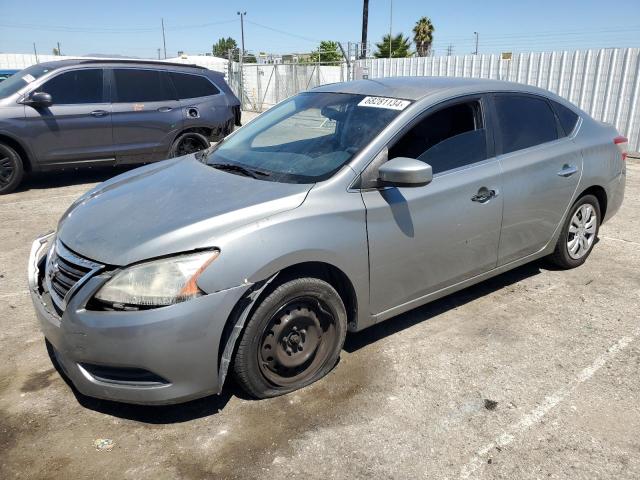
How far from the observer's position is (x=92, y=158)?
7.86 m

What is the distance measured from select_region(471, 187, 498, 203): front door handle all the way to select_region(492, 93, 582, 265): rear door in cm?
14

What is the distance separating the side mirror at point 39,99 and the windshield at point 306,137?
14.7 feet

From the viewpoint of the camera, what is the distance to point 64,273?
2750 mm

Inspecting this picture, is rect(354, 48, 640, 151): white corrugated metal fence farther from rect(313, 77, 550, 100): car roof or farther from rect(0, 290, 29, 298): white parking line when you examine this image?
rect(0, 290, 29, 298): white parking line

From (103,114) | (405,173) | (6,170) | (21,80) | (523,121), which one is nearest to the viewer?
(405,173)

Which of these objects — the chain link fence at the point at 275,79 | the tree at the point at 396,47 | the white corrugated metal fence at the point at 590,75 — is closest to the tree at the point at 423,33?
the tree at the point at 396,47

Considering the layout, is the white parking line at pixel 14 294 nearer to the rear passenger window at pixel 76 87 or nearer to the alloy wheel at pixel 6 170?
the alloy wheel at pixel 6 170

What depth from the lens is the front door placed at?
317cm

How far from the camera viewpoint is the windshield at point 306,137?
3.23 meters

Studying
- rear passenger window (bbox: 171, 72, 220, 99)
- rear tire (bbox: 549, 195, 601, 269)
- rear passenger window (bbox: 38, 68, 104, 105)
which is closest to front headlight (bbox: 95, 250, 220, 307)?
rear tire (bbox: 549, 195, 601, 269)

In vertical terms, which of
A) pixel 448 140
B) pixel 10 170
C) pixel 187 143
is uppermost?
pixel 448 140

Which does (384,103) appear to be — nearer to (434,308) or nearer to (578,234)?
(434,308)

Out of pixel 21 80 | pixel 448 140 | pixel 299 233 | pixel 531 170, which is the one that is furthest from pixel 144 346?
pixel 21 80

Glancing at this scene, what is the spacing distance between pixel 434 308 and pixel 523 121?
1.60m
